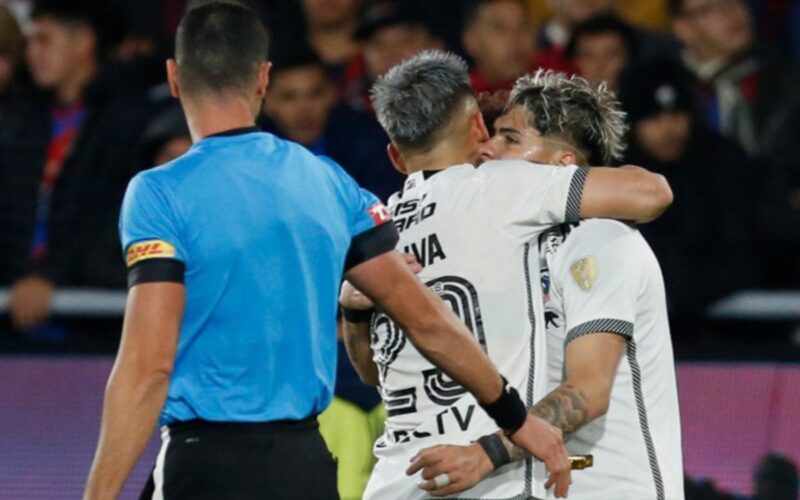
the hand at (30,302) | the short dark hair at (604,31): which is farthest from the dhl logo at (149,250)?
the short dark hair at (604,31)

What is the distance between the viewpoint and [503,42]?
27.3 feet

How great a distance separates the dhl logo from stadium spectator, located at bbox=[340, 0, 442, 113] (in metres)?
4.32

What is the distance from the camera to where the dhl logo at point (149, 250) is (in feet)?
12.9

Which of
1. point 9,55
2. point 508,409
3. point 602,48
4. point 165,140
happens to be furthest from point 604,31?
point 508,409

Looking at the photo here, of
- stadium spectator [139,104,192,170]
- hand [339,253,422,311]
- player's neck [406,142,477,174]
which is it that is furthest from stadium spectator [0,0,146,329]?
player's neck [406,142,477,174]

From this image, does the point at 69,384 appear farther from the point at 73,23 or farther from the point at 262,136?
the point at 262,136

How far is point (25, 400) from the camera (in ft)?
22.1

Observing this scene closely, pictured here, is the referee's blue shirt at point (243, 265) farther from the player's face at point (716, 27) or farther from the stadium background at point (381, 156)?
the player's face at point (716, 27)

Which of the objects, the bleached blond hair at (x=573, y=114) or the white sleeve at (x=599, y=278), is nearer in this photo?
the white sleeve at (x=599, y=278)

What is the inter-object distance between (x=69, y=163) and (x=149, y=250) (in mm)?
3995

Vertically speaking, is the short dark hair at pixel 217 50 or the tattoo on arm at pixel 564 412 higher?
the short dark hair at pixel 217 50

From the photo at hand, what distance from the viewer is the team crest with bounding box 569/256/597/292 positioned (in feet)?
14.8

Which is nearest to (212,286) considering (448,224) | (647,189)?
(448,224)

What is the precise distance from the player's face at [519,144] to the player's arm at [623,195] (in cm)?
18
